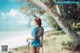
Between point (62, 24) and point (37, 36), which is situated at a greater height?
point (62, 24)

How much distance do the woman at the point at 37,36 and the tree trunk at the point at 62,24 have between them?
24 centimetres

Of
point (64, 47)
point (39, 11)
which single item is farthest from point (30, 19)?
point (64, 47)

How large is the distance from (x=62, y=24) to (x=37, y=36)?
1.56 feet

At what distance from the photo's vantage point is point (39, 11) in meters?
8.42

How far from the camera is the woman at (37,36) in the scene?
8.25 meters

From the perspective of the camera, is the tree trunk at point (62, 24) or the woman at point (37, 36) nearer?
the woman at point (37, 36)

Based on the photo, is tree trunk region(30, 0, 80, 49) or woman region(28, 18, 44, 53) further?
tree trunk region(30, 0, 80, 49)

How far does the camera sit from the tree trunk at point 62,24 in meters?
8.40

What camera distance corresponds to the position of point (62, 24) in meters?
8.40

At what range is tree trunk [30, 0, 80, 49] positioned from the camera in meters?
8.40

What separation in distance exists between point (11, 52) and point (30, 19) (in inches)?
24.9

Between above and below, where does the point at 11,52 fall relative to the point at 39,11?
below

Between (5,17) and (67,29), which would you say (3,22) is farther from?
(67,29)

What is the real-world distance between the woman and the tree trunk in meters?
0.24
